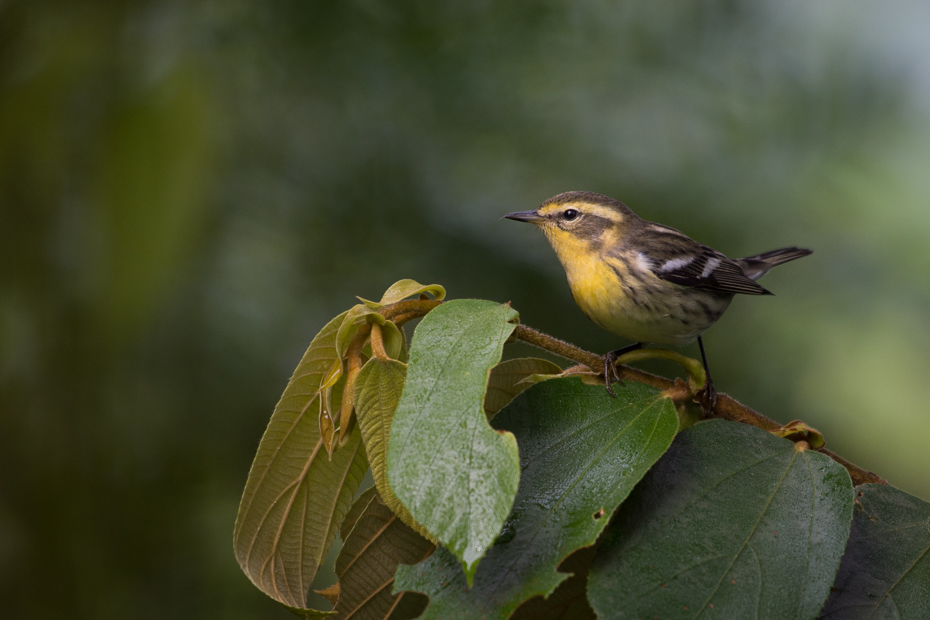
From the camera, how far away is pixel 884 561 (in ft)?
2.64

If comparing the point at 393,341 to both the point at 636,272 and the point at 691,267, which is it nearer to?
the point at 636,272

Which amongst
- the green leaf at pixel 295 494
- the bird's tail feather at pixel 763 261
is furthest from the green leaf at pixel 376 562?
the bird's tail feather at pixel 763 261

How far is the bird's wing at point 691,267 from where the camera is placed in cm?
159

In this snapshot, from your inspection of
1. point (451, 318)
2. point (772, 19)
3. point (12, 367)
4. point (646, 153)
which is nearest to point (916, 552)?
point (451, 318)

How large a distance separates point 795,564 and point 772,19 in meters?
2.74

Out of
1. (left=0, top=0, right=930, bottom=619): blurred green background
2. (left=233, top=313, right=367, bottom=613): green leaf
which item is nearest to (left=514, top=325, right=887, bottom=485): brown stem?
(left=233, top=313, right=367, bottom=613): green leaf

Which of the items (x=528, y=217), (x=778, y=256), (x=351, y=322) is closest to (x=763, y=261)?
(x=778, y=256)

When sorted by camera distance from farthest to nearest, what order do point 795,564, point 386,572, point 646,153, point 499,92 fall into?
1. point 499,92
2. point 646,153
3. point 386,572
4. point 795,564

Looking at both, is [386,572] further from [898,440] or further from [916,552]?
[898,440]

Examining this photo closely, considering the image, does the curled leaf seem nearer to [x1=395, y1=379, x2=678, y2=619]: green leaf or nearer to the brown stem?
the brown stem

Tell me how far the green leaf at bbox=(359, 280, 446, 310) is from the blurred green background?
1.69 metres

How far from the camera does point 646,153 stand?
2.71 m

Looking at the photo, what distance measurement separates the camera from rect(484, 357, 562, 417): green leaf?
93cm

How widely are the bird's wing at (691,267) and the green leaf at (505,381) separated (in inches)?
28.4
